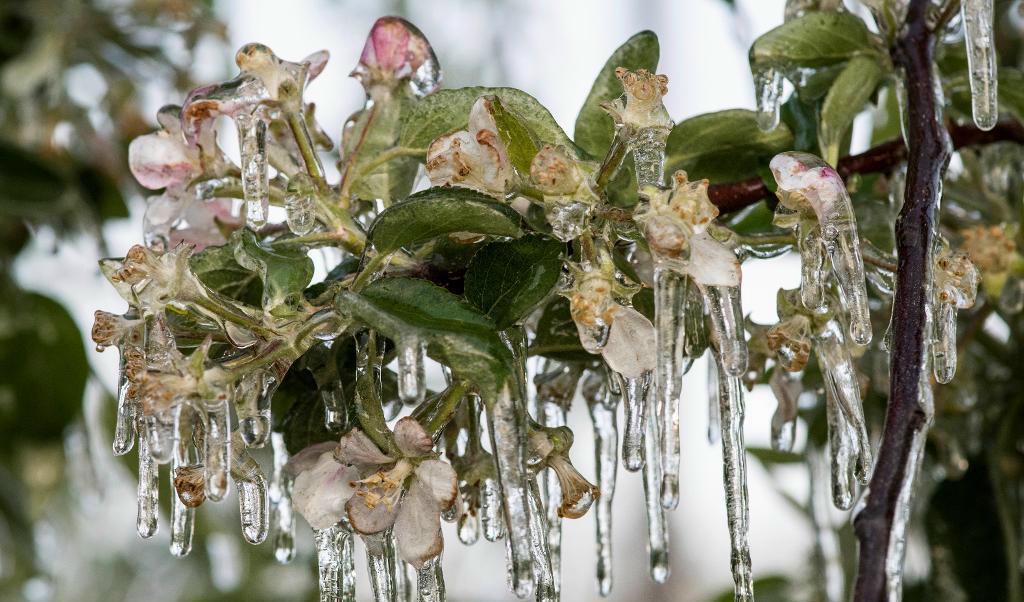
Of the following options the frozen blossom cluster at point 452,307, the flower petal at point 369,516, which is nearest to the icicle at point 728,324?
the frozen blossom cluster at point 452,307

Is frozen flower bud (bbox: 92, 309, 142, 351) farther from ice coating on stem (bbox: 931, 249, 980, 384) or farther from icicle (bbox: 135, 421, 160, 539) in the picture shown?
ice coating on stem (bbox: 931, 249, 980, 384)

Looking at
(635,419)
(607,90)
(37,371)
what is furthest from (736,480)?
(37,371)

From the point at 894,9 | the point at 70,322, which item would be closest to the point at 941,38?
the point at 894,9

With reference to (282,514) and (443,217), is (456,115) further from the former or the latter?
(282,514)

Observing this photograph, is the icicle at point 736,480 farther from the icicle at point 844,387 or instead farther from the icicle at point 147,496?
the icicle at point 147,496

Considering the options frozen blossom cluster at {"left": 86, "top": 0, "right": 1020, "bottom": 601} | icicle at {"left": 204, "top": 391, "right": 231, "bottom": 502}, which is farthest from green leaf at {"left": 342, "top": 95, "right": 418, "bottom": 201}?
icicle at {"left": 204, "top": 391, "right": 231, "bottom": 502}

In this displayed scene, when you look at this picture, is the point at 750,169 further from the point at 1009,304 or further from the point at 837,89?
the point at 1009,304

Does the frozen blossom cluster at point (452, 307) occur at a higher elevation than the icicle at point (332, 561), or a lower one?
higher

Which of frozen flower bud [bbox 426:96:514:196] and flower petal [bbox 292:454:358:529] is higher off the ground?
frozen flower bud [bbox 426:96:514:196]
